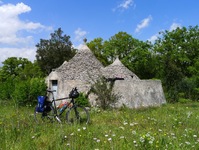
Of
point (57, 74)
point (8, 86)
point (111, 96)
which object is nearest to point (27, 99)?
point (57, 74)

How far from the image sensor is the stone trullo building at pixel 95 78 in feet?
58.3

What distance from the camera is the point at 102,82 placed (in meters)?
15.7

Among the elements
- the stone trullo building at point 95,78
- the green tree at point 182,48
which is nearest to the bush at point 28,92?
the stone trullo building at point 95,78

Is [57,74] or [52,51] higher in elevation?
[52,51]

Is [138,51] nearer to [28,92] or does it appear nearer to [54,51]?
[54,51]

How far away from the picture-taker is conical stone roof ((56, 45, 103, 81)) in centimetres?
2017

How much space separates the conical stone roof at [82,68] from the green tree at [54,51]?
19.9 meters

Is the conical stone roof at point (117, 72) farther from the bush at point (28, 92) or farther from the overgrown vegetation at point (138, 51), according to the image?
the overgrown vegetation at point (138, 51)

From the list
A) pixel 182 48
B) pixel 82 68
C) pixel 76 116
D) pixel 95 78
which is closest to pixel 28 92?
pixel 82 68

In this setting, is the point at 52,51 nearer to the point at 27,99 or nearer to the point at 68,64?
the point at 68,64

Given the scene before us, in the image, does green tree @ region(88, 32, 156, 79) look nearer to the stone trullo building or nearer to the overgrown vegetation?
the overgrown vegetation

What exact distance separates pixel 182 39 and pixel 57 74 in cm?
2735

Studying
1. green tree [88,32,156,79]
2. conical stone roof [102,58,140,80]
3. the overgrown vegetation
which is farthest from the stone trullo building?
green tree [88,32,156,79]

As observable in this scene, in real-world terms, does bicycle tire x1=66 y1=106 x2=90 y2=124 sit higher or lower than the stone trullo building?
lower
